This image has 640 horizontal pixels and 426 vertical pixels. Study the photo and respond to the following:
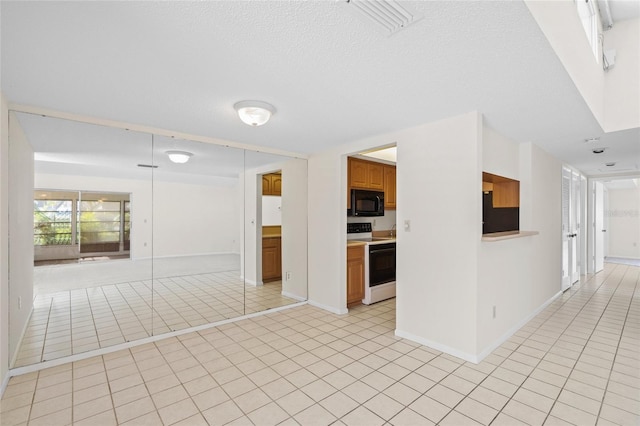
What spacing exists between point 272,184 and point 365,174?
4.87 ft

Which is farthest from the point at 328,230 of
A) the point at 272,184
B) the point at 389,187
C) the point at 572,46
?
the point at 572,46

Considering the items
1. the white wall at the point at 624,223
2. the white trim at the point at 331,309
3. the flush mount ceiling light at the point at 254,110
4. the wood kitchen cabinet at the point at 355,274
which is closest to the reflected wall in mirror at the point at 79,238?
the flush mount ceiling light at the point at 254,110

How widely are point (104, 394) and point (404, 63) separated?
309 cm

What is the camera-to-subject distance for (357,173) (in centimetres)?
459

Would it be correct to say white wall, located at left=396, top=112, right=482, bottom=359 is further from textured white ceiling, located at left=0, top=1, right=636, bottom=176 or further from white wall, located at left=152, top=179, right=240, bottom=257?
white wall, located at left=152, top=179, right=240, bottom=257

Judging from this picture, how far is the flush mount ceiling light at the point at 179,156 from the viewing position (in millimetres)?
3564

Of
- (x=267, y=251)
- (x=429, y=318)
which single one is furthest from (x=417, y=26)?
(x=267, y=251)

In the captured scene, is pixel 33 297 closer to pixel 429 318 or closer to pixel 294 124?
pixel 294 124

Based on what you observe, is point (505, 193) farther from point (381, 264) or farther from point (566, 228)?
point (566, 228)

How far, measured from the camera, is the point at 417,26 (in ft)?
4.77

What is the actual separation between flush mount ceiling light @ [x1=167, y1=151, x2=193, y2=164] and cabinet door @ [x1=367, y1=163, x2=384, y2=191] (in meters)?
2.67

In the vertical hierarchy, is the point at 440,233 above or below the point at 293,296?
above

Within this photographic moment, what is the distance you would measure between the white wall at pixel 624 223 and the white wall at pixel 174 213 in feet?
37.9

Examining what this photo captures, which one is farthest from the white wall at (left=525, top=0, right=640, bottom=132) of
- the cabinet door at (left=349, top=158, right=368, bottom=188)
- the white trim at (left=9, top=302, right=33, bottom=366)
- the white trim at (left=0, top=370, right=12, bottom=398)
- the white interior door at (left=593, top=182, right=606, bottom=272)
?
the white interior door at (left=593, top=182, right=606, bottom=272)
